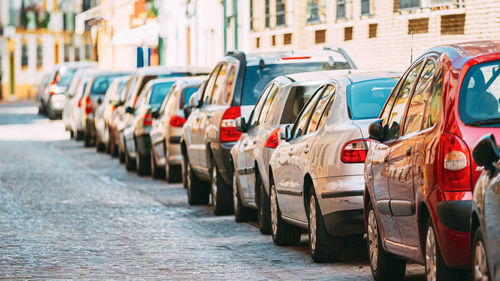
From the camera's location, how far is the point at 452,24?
70.6ft

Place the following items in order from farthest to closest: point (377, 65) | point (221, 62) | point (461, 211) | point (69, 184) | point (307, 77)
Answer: point (377, 65) → point (69, 184) → point (221, 62) → point (307, 77) → point (461, 211)

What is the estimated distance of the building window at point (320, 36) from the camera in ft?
97.2

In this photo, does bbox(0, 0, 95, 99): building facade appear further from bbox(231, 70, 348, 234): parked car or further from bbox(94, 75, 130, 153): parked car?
bbox(231, 70, 348, 234): parked car

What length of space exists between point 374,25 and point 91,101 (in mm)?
9260

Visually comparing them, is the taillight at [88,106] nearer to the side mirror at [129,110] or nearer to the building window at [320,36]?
the building window at [320,36]

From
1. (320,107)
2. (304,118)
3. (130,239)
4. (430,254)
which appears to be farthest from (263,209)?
(430,254)

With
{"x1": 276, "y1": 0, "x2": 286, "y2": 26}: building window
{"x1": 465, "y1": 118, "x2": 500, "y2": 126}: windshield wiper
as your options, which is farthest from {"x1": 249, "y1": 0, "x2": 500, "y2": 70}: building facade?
{"x1": 465, "y1": 118, "x2": 500, "y2": 126}: windshield wiper

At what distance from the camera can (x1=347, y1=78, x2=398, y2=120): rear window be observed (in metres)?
10.6

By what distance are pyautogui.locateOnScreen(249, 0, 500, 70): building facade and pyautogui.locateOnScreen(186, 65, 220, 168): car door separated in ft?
8.12

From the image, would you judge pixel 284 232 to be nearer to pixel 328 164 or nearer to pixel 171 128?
pixel 328 164

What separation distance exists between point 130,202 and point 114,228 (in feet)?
11.1

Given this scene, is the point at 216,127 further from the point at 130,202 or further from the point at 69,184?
the point at 69,184

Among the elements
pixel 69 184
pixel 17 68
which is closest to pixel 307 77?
pixel 69 184

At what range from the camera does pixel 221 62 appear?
16172 millimetres
